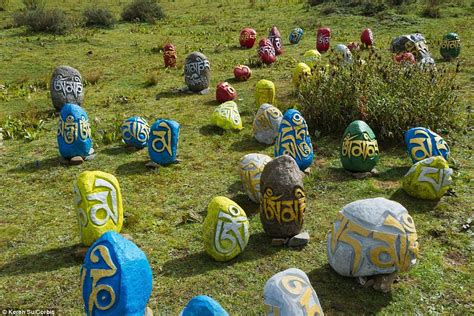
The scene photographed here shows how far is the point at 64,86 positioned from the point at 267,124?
18.0 ft

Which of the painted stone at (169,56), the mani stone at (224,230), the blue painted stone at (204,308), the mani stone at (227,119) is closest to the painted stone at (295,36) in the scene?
the painted stone at (169,56)

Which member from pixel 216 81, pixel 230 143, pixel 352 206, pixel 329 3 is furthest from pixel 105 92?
pixel 329 3

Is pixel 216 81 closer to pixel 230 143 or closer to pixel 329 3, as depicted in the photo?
pixel 230 143

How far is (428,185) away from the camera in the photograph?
22.2 feet

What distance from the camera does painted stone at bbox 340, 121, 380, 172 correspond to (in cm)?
761

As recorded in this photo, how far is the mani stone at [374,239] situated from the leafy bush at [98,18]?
22.0m

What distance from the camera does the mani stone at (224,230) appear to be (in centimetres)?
549

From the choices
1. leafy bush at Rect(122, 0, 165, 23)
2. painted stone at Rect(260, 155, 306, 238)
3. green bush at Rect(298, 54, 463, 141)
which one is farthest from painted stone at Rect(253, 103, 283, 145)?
leafy bush at Rect(122, 0, 165, 23)

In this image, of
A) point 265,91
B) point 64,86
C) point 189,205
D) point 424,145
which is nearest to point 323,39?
point 265,91

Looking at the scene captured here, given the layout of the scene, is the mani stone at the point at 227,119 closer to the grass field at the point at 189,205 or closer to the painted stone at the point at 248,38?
the grass field at the point at 189,205

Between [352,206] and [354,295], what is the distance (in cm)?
97

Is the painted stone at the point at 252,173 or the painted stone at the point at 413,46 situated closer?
the painted stone at the point at 252,173

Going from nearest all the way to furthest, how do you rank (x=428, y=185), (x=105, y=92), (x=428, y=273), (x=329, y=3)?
(x=428, y=273)
(x=428, y=185)
(x=105, y=92)
(x=329, y=3)

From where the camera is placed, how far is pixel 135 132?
933 cm
